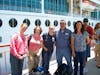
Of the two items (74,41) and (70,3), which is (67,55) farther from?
(70,3)

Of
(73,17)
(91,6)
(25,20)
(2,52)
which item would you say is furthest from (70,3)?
(2,52)

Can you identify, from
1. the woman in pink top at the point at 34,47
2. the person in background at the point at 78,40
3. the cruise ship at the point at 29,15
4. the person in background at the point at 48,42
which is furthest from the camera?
the cruise ship at the point at 29,15

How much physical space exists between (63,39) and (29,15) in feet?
9.87

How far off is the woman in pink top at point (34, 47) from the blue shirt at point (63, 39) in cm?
39

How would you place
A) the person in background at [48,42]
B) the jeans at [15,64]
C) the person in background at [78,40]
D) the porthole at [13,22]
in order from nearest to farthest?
the jeans at [15,64]
the person in background at [78,40]
the person in background at [48,42]
the porthole at [13,22]

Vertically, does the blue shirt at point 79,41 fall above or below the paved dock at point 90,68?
above

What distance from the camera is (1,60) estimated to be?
23.2ft

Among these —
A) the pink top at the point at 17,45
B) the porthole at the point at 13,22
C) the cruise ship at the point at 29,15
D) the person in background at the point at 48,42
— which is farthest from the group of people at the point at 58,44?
the porthole at the point at 13,22

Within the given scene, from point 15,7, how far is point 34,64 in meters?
2.71

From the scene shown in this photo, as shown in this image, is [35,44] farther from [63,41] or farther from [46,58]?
[46,58]

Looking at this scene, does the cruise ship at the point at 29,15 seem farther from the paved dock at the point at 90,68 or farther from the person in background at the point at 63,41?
the person in background at the point at 63,41

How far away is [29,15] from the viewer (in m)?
9.08

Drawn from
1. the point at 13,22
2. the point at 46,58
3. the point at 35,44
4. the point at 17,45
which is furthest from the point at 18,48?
the point at 13,22

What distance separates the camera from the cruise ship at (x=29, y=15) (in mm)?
7594
